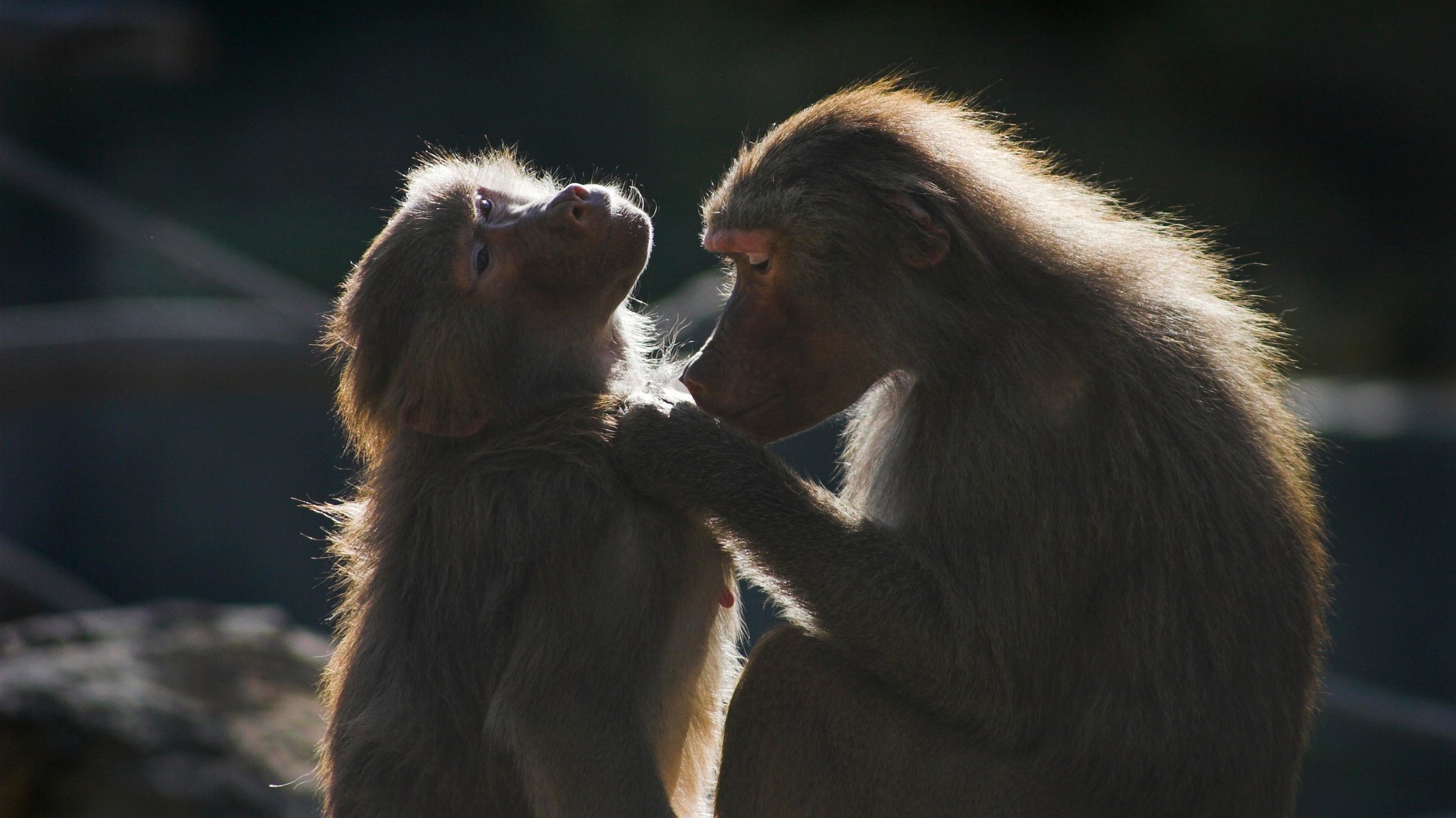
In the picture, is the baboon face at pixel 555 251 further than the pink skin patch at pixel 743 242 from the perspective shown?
Yes

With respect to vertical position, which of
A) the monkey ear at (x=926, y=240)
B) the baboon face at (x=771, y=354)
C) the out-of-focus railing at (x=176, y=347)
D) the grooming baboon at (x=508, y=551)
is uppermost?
the monkey ear at (x=926, y=240)

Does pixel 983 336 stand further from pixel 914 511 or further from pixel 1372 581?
pixel 1372 581

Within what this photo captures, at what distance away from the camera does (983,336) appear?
3215 millimetres

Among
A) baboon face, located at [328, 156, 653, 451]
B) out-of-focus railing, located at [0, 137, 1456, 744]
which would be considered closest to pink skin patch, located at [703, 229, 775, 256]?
baboon face, located at [328, 156, 653, 451]

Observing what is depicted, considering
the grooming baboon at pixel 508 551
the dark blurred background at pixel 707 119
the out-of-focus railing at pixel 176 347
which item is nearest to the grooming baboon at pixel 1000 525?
the grooming baboon at pixel 508 551

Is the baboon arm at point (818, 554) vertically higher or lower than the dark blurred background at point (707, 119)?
higher

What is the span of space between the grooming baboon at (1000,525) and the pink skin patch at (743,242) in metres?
0.01

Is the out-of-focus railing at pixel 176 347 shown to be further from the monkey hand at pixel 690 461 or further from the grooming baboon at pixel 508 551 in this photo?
the monkey hand at pixel 690 461

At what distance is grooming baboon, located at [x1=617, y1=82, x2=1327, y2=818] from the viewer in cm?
301

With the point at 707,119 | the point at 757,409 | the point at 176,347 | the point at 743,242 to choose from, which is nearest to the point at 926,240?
the point at 743,242

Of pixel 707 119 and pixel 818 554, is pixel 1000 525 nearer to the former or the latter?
pixel 818 554

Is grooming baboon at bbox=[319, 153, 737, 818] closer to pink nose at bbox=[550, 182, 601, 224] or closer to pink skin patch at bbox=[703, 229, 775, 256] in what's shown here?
pink nose at bbox=[550, 182, 601, 224]

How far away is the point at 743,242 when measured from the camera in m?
3.42

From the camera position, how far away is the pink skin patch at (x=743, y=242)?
339 centimetres
